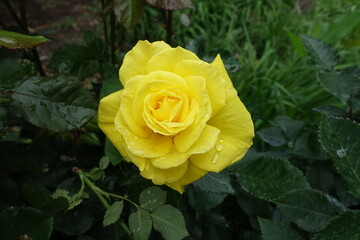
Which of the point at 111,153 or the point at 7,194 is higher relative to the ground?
the point at 111,153

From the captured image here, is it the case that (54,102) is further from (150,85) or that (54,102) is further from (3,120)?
(150,85)

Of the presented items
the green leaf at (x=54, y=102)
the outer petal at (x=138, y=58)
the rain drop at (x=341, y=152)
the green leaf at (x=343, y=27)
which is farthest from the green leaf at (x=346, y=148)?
the green leaf at (x=343, y=27)

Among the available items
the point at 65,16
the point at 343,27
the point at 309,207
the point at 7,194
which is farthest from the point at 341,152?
the point at 65,16

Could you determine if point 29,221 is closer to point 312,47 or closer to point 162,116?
point 162,116

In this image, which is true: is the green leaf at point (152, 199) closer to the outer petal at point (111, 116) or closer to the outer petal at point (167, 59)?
the outer petal at point (111, 116)

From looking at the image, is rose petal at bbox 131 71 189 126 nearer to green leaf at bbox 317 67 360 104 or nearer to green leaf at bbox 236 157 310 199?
green leaf at bbox 236 157 310 199

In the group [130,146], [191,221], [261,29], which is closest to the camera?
[130,146]

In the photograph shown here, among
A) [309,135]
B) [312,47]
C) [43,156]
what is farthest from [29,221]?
[312,47]
